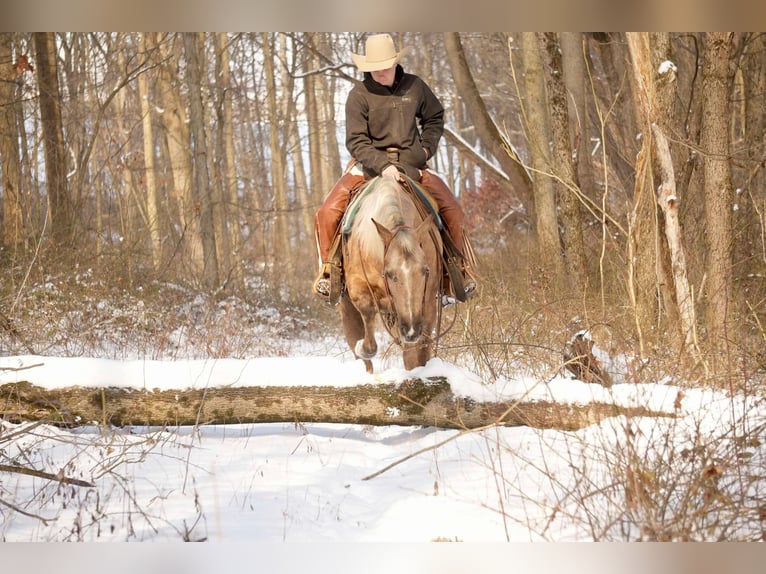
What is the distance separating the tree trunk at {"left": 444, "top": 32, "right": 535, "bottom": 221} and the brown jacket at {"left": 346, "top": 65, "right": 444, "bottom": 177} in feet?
18.8

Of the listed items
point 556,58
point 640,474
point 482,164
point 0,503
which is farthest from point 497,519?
point 482,164

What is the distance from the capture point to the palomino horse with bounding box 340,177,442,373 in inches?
201

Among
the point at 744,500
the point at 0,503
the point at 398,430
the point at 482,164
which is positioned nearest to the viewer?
the point at 744,500

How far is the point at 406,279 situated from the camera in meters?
5.08

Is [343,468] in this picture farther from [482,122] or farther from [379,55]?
[482,122]

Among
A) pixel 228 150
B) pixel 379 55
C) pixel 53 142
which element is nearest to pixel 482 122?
pixel 379 55

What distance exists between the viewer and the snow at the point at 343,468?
3678mm

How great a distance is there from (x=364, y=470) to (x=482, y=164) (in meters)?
8.24

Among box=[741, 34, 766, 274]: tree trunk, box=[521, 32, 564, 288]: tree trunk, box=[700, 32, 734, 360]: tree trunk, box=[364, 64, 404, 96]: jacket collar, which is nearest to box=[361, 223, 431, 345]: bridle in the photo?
box=[364, 64, 404, 96]: jacket collar

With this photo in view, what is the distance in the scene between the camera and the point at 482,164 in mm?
12172

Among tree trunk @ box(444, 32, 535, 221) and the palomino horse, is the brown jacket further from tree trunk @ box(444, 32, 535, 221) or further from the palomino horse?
tree trunk @ box(444, 32, 535, 221)

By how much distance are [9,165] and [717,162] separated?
9.19 meters

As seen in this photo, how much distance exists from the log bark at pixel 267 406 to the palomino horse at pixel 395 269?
14.7 inches

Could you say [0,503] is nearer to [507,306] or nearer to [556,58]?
[507,306]
